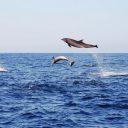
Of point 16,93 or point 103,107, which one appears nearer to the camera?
point 103,107

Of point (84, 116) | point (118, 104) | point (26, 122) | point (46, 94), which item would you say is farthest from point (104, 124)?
point (46, 94)

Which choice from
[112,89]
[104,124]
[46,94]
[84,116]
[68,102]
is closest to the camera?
[104,124]

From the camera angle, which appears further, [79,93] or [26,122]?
[79,93]

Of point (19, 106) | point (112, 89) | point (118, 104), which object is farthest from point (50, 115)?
point (112, 89)

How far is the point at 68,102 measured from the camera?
29.3 m

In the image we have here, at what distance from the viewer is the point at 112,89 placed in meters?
38.4

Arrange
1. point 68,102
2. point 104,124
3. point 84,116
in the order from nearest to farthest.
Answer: point 104,124 → point 84,116 → point 68,102

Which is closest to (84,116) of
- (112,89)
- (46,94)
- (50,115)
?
(50,115)

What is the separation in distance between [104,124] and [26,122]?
3964 millimetres

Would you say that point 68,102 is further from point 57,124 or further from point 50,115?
point 57,124

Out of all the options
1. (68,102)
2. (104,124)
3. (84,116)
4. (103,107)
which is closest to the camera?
(104,124)

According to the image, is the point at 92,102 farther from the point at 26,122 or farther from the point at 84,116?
the point at 26,122

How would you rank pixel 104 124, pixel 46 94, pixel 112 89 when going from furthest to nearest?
1. pixel 112 89
2. pixel 46 94
3. pixel 104 124

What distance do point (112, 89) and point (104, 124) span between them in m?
16.1
